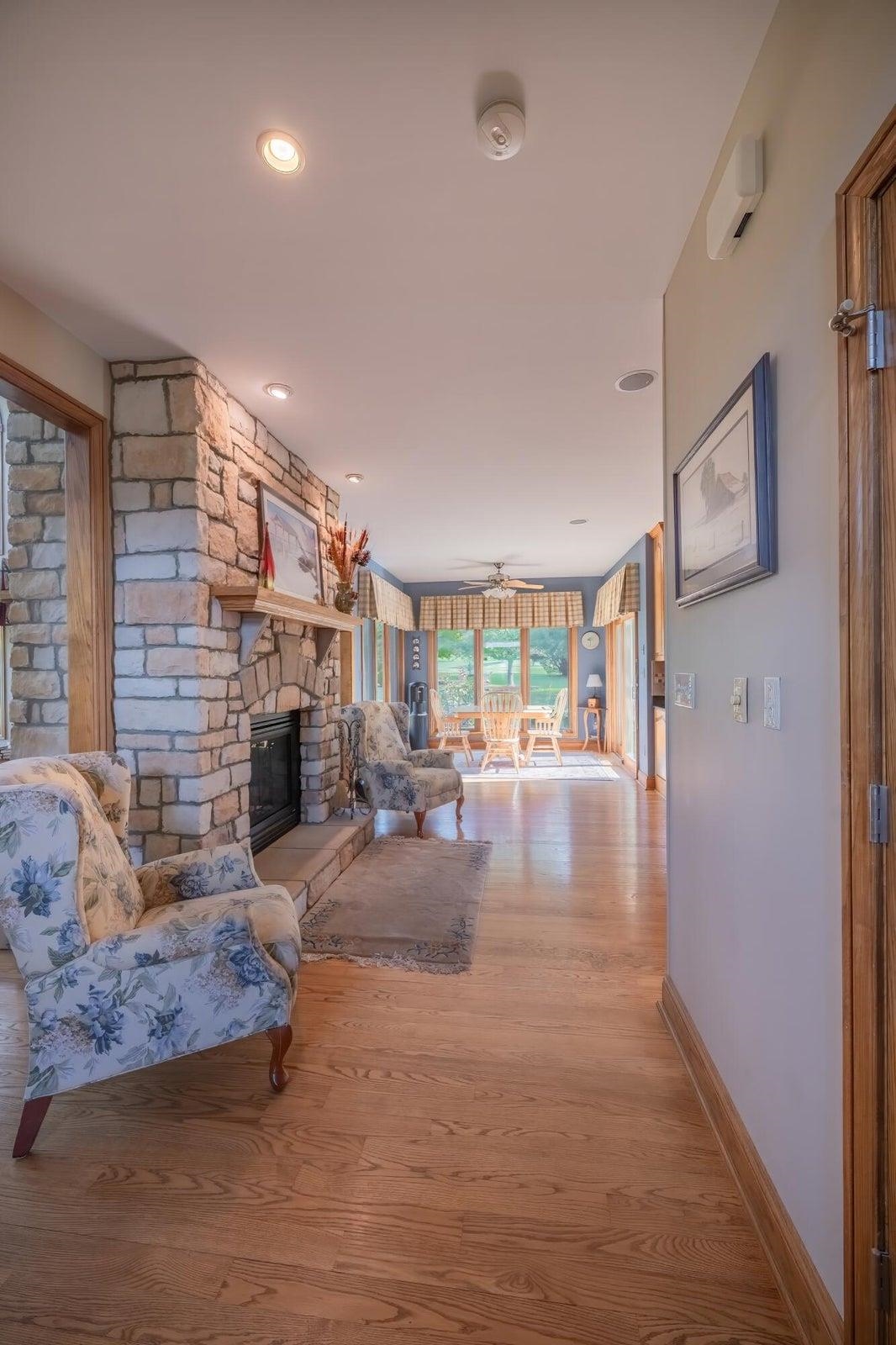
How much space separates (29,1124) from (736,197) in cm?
281

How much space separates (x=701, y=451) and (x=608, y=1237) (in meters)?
1.92

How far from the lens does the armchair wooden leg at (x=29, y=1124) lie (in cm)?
138

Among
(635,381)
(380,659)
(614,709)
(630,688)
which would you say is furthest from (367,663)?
(635,381)

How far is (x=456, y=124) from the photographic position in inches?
52.9

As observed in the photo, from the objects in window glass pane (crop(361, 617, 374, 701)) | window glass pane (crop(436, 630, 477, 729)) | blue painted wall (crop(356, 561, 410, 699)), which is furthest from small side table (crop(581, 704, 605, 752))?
window glass pane (crop(361, 617, 374, 701))

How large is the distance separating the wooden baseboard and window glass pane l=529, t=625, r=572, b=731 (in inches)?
277

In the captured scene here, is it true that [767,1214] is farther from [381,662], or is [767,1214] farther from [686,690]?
[381,662]

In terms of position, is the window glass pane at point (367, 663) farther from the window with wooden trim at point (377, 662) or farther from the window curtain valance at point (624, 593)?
the window curtain valance at point (624, 593)

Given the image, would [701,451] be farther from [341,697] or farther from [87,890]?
[341,697]

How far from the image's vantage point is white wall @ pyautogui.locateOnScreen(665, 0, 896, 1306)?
927 millimetres

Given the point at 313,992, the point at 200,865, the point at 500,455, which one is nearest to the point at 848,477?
the point at 200,865

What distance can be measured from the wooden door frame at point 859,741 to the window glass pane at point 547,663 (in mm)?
7720

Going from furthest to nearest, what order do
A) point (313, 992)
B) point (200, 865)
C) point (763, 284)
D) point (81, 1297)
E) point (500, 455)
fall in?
point (500, 455) → point (313, 992) → point (200, 865) → point (763, 284) → point (81, 1297)

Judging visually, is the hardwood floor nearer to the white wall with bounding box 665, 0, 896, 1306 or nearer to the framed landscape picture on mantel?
the white wall with bounding box 665, 0, 896, 1306
